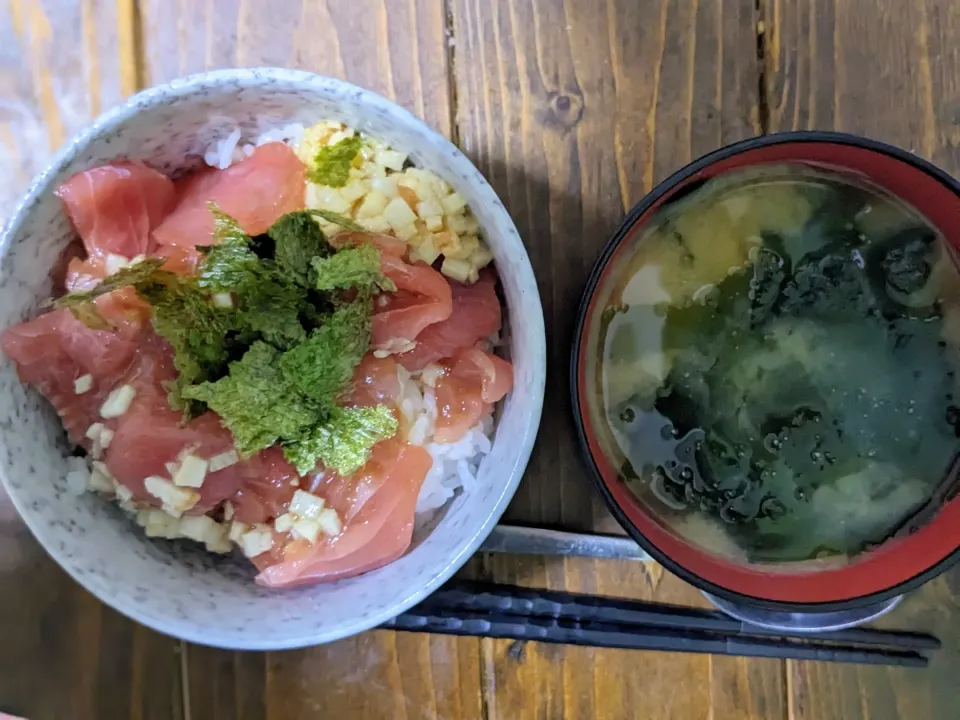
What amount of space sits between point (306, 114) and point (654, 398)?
1.35ft

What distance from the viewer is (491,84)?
848 millimetres

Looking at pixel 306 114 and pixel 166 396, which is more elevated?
pixel 306 114

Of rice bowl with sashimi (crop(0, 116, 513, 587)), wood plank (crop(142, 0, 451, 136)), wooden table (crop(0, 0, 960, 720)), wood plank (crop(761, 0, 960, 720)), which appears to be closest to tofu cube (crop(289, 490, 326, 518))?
rice bowl with sashimi (crop(0, 116, 513, 587))

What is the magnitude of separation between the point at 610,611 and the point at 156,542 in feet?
1.55

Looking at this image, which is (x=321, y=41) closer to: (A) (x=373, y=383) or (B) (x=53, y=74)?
(B) (x=53, y=74)

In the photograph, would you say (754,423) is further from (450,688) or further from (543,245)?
(450,688)

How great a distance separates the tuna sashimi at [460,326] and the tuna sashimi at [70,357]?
246 mm

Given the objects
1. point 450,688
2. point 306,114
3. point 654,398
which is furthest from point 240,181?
point 450,688

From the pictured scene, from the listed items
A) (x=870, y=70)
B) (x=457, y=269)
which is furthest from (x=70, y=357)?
(x=870, y=70)

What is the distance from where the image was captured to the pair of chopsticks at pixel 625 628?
847 mm

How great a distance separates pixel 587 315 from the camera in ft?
2.25

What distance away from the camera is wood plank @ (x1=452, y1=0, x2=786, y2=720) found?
845mm

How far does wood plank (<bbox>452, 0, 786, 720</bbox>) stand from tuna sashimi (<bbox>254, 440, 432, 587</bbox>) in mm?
183

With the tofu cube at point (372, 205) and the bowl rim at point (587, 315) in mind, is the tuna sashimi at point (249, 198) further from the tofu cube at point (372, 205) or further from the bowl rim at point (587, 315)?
the bowl rim at point (587, 315)
